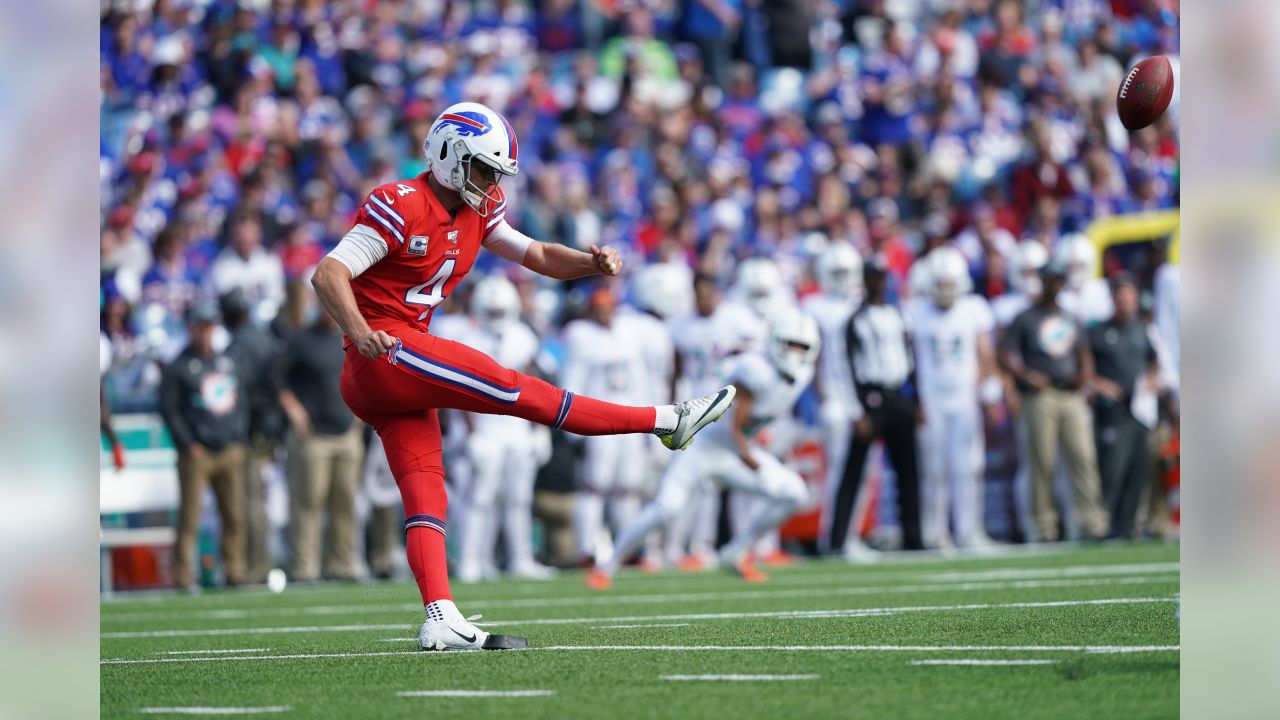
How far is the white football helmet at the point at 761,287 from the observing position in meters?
15.5

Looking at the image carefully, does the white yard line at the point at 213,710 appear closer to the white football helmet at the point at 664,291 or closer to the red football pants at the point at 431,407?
the red football pants at the point at 431,407

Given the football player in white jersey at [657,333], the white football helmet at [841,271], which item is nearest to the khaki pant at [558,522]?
the football player in white jersey at [657,333]

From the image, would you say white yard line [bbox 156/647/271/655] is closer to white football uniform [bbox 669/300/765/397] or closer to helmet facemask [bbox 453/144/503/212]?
helmet facemask [bbox 453/144/503/212]

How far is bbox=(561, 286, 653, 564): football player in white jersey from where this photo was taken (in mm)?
15109

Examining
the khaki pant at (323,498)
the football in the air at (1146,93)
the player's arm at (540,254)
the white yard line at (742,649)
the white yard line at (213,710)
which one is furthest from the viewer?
the khaki pant at (323,498)

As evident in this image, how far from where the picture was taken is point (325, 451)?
14.5m

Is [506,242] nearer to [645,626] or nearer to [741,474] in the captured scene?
[645,626]

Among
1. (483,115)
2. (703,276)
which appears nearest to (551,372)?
(703,276)

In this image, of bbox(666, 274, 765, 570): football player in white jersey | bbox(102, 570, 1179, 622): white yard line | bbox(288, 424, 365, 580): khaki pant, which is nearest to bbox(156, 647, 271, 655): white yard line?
bbox(102, 570, 1179, 622): white yard line

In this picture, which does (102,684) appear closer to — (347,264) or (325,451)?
(347,264)

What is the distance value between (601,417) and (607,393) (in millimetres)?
7532

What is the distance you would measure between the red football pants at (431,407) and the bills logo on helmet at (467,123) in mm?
827

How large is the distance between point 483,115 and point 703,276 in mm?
7968

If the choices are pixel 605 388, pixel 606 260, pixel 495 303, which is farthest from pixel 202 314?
pixel 606 260
